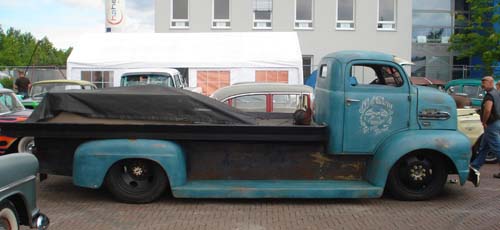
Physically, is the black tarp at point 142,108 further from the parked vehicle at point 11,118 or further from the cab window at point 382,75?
the parked vehicle at point 11,118

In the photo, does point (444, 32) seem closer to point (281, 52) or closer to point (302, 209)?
point (281, 52)

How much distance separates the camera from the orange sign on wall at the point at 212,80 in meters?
19.9

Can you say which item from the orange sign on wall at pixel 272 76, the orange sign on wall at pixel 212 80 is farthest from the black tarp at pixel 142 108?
the orange sign on wall at pixel 212 80

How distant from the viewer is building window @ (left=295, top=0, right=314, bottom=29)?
93.0 feet

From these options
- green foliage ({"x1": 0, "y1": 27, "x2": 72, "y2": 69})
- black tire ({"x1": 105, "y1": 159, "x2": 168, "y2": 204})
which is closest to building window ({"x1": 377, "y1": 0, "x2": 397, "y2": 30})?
black tire ({"x1": 105, "y1": 159, "x2": 168, "y2": 204})

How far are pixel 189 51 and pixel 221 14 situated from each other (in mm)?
8426

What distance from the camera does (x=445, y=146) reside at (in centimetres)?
743

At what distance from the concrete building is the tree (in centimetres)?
276

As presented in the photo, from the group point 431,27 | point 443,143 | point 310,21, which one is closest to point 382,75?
point 443,143

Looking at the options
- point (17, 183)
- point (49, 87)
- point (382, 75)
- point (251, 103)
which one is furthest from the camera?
point (49, 87)

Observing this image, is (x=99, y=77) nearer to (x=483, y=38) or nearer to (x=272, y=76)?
(x=272, y=76)

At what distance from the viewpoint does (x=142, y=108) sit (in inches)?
299

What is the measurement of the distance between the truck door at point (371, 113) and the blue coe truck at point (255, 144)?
1 centimetres

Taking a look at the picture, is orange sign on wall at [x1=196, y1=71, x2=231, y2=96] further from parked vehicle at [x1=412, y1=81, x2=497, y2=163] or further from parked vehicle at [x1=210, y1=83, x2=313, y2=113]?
parked vehicle at [x1=412, y1=81, x2=497, y2=163]
